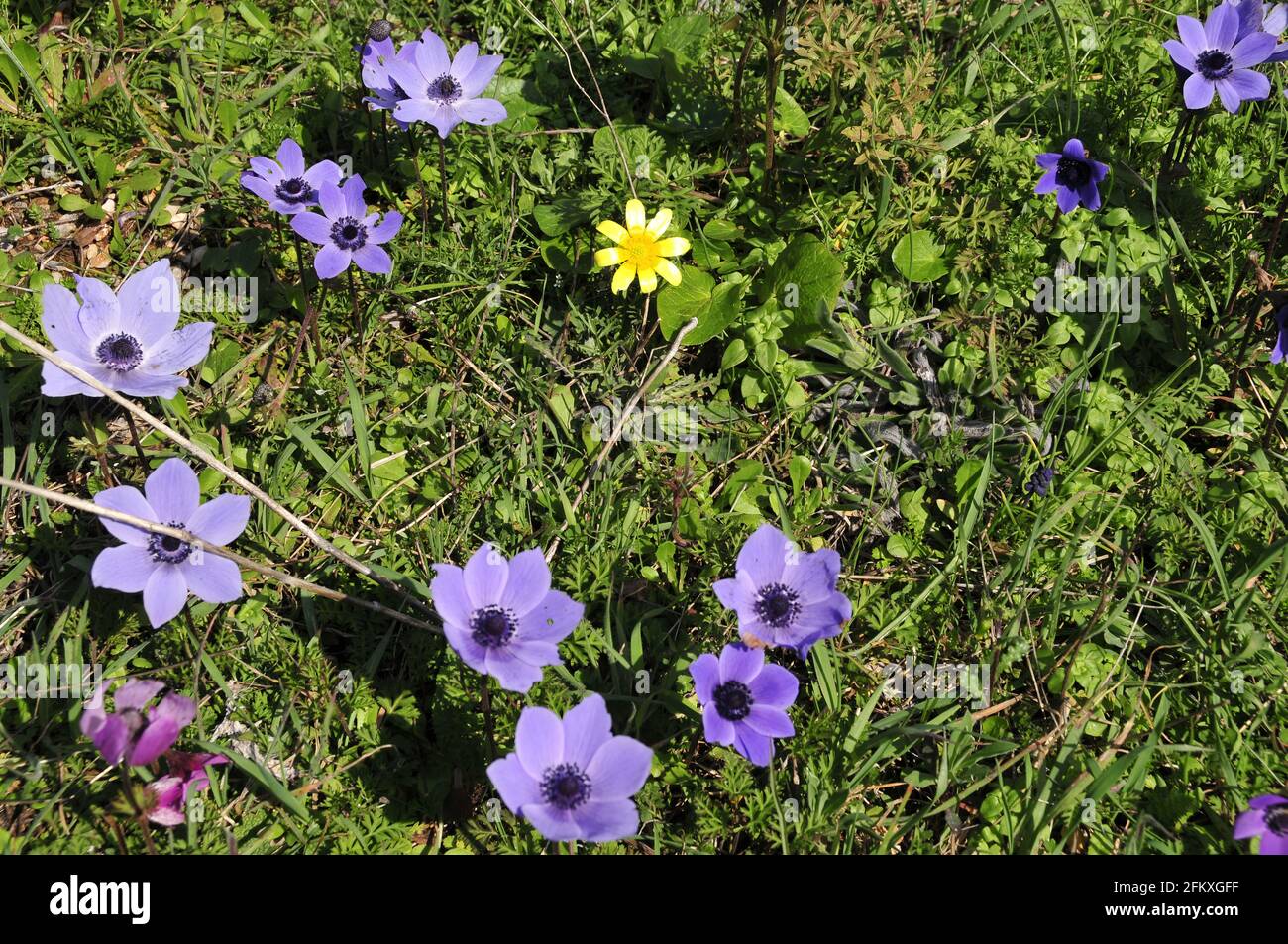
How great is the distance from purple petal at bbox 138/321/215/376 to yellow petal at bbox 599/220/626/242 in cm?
120

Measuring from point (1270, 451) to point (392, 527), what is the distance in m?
2.84

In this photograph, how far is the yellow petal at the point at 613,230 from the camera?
320cm

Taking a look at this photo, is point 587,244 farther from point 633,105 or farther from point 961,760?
point 961,760

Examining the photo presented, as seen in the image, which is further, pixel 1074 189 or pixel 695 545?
pixel 1074 189

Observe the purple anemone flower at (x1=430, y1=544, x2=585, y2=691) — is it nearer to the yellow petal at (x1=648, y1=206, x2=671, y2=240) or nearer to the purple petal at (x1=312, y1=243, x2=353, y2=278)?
the purple petal at (x1=312, y1=243, x2=353, y2=278)

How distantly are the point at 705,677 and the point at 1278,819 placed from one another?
1390mm

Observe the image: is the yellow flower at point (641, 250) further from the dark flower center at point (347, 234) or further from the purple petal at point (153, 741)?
the purple petal at point (153, 741)

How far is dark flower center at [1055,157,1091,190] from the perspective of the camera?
3.29 meters

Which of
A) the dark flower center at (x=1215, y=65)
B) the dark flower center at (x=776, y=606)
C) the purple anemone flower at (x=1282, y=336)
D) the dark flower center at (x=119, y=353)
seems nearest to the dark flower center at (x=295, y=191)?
the dark flower center at (x=119, y=353)

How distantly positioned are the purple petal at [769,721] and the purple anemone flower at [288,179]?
2.03 meters

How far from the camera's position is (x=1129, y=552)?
3.09 m

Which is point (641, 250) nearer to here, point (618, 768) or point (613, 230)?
point (613, 230)

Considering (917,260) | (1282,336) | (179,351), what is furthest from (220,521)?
(1282,336)
